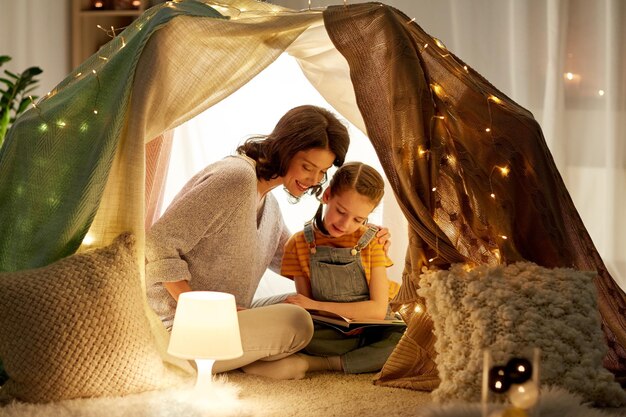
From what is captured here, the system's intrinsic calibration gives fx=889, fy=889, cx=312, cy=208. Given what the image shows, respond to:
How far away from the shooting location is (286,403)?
2.10 m

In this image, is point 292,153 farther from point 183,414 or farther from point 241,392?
point 183,414

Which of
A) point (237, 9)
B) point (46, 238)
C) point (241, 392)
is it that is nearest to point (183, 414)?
point (241, 392)

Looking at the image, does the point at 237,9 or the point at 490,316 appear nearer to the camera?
the point at 490,316

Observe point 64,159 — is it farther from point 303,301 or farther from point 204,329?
point 303,301

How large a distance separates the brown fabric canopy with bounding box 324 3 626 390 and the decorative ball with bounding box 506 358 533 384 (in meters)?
0.68

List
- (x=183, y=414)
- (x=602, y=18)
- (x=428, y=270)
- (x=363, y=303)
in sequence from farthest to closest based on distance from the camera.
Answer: (x=602, y=18), (x=363, y=303), (x=428, y=270), (x=183, y=414)

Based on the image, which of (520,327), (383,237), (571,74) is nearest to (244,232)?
(383,237)

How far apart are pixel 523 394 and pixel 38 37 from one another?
3147 millimetres

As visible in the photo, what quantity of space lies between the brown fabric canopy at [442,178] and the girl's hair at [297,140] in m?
0.22

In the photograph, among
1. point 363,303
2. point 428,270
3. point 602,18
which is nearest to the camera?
point 428,270

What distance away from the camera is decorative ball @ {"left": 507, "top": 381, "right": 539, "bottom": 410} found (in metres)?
1.51

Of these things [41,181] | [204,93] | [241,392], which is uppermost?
[204,93]

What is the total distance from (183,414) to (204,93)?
2.84 feet

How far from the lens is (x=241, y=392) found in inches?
86.6
